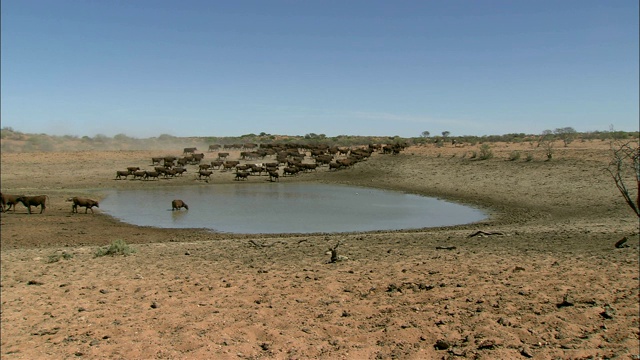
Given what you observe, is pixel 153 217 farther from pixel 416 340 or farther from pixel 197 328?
pixel 416 340

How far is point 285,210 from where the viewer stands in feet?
71.0

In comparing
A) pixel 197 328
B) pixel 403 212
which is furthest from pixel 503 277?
pixel 403 212

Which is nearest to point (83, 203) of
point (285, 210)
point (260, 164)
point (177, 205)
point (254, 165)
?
point (177, 205)

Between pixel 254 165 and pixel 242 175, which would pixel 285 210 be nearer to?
pixel 242 175

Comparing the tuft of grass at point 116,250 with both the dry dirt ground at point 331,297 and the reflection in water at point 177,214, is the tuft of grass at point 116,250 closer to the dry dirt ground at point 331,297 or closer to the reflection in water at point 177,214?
the dry dirt ground at point 331,297

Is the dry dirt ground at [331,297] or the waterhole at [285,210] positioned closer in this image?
the dry dirt ground at [331,297]

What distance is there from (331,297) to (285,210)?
1397cm

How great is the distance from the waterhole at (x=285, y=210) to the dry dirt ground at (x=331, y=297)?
2.75 m

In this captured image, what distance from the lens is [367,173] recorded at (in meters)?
36.1

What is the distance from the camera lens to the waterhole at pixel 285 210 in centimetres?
1781

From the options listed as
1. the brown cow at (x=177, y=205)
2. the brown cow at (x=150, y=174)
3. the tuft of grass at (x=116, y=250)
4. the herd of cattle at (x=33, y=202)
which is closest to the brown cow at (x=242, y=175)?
the brown cow at (x=150, y=174)

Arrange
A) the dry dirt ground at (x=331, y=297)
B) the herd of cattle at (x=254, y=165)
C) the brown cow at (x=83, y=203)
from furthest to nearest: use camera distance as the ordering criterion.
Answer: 1. the herd of cattle at (x=254, y=165)
2. the brown cow at (x=83, y=203)
3. the dry dirt ground at (x=331, y=297)

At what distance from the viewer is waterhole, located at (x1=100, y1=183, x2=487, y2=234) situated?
17812 millimetres

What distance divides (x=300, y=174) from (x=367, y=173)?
17.7 feet
